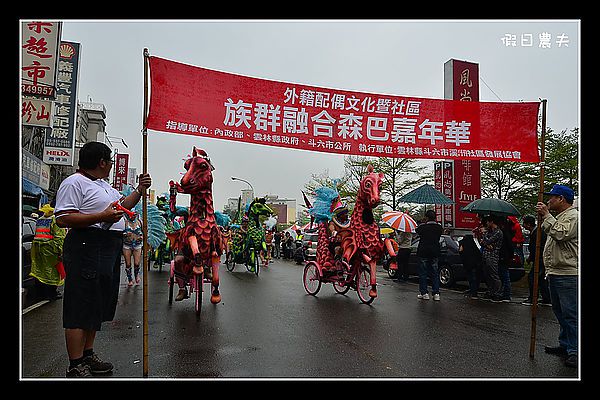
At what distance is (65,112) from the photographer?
18.4 metres

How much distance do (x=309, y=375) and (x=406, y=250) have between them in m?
10.5

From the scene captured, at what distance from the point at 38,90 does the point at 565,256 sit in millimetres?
11265

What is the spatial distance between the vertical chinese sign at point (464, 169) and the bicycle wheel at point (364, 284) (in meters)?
10.4

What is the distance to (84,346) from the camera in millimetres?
4410

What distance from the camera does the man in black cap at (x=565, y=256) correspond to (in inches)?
205

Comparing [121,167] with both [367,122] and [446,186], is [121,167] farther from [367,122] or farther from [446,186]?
[367,122]

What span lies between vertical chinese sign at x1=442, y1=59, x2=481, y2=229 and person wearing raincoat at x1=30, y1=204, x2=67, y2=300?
14.5 metres

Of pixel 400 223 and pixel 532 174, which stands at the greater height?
pixel 532 174

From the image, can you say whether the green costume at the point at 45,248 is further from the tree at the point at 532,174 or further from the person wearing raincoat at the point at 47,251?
the tree at the point at 532,174

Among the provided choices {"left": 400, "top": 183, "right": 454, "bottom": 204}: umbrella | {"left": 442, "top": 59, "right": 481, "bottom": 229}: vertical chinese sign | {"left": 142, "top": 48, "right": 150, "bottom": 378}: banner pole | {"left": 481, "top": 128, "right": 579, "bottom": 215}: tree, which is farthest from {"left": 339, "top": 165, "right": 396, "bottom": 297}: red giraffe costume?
{"left": 481, "top": 128, "right": 579, "bottom": 215}: tree

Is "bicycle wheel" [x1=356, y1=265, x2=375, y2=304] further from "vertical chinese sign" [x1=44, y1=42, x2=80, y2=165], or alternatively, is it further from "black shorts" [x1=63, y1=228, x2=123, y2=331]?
"vertical chinese sign" [x1=44, y1=42, x2=80, y2=165]

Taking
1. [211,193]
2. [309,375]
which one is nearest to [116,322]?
[211,193]

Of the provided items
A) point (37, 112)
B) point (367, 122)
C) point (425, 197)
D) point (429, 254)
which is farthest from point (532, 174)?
point (37, 112)

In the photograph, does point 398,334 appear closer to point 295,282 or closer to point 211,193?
point 211,193
